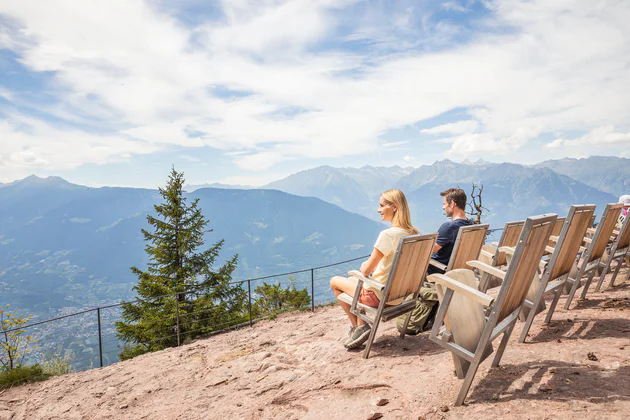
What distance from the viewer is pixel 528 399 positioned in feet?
7.51

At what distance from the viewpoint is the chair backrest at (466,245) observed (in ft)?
12.1

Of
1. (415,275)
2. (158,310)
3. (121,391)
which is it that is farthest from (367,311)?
(158,310)

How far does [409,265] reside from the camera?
3.52 meters

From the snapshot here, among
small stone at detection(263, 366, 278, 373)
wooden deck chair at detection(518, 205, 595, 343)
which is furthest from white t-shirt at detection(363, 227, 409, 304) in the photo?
small stone at detection(263, 366, 278, 373)

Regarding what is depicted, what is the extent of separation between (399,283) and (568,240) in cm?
144

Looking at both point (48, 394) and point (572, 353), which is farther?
point (48, 394)

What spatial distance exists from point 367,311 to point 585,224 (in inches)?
82.4

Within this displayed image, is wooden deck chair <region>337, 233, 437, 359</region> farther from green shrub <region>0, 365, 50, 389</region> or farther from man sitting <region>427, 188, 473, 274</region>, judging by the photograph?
green shrub <region>0, 365, 50, 389</region>

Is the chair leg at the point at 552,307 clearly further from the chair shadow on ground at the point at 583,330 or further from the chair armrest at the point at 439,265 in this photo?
the chair armrest at the point at 439,265

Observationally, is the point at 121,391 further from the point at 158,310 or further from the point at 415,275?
the point at 158,310

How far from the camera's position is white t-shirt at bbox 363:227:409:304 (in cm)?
361

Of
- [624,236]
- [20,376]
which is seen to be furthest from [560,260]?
[20,376]

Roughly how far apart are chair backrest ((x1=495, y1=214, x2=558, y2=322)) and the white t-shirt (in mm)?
1236

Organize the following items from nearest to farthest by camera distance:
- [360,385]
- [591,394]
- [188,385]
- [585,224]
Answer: [591,394]
[360,385]
[585,224]
[188,385]
